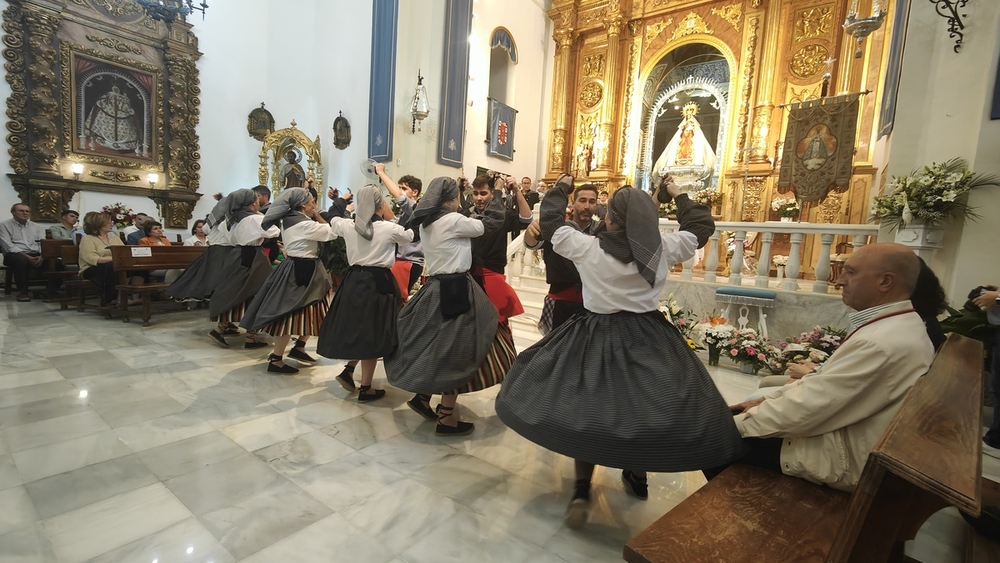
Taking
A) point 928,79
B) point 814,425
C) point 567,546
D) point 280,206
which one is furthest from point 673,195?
point 928,79

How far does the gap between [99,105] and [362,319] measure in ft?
31.5

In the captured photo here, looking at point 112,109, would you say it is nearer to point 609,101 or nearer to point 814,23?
point 609,101

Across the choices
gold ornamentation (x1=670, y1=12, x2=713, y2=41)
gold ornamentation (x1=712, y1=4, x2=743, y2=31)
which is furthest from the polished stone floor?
gold ornamentation (x1=670, y1=12, x2=713, y2=41)

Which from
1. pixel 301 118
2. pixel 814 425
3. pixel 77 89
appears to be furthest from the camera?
pixel 301 118

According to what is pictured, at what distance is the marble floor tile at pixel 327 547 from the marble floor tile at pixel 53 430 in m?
1.78

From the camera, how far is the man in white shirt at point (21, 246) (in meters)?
6.72

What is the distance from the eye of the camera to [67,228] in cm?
790

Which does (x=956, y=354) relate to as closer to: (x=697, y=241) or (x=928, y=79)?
(x=697, y=241)

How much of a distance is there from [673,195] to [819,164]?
557cm

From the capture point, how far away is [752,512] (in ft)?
4.66

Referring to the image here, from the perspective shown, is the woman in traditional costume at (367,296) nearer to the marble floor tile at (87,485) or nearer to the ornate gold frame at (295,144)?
the marble floor tile at (87,485)

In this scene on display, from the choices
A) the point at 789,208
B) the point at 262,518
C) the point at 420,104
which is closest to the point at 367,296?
the point at 262,518

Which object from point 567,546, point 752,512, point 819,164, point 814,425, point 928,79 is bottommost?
point 567,546

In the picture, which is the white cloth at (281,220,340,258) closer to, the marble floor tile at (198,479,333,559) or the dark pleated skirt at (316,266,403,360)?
the dark pleated skirt at (316,266,403,360)
